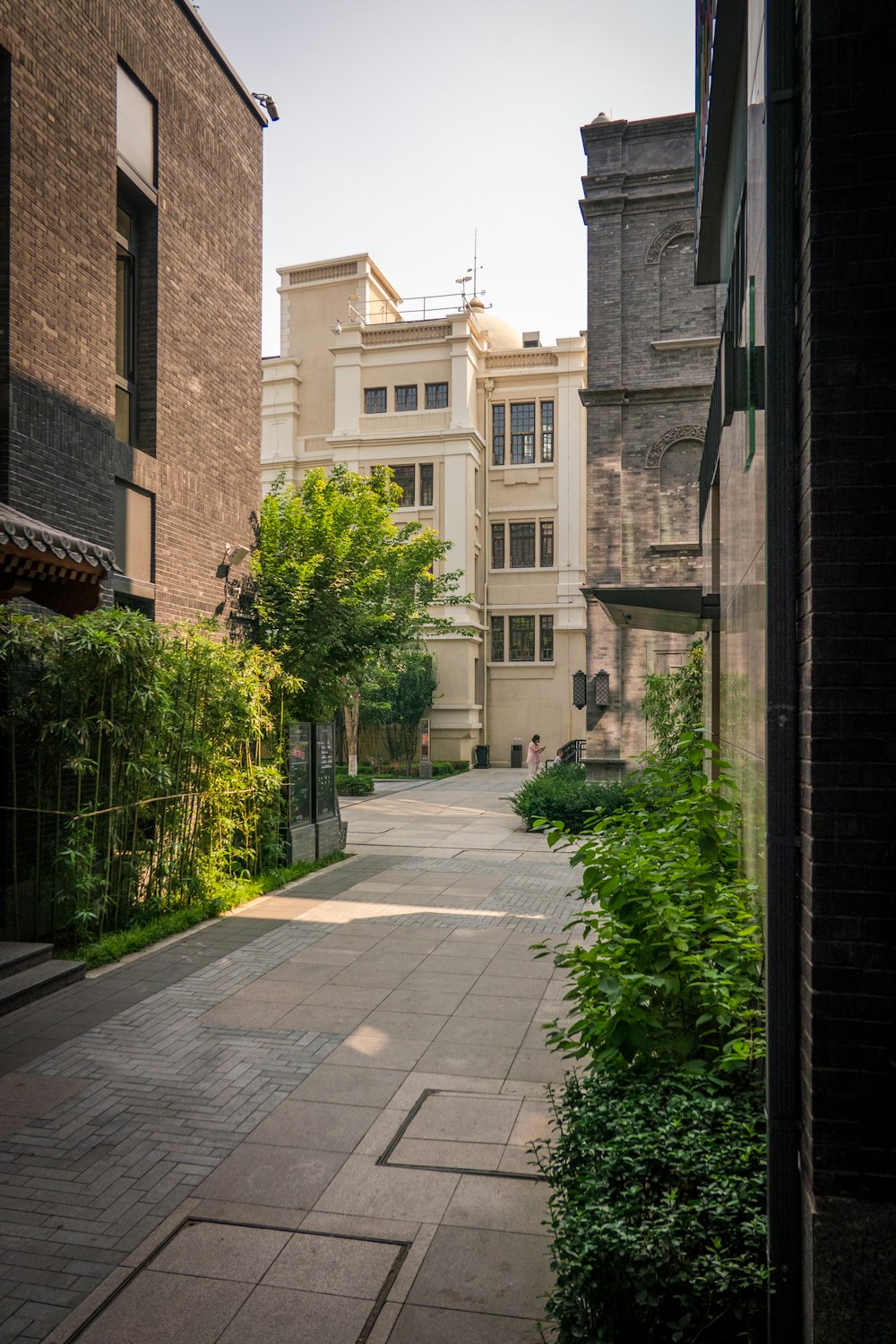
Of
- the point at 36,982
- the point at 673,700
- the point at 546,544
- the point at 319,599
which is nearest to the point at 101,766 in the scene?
the point at 36,982

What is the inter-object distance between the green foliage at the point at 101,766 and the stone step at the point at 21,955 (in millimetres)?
425

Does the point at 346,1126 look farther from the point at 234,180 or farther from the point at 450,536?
the point at 450,536

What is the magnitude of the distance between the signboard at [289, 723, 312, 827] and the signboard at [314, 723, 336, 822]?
225 mm

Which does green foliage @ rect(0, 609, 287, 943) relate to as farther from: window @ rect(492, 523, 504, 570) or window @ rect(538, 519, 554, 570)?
window @ rect(492, 523, 504, 570)

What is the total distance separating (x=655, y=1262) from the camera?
2902 millimetres

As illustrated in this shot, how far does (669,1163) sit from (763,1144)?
1.19ft

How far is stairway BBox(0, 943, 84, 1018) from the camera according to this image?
7.37 metres

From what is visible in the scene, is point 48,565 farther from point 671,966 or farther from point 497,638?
point 497,638

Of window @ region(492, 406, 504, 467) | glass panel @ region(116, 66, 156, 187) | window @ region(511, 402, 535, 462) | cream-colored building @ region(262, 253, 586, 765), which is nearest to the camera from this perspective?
glass panel @ region(116, 66, 156, 187)

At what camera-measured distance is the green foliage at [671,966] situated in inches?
156

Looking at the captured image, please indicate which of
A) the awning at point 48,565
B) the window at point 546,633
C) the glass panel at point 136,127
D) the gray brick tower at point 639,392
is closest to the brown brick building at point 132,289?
the glass panel at point 136,127

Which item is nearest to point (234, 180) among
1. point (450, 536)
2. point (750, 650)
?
point (750, 650)

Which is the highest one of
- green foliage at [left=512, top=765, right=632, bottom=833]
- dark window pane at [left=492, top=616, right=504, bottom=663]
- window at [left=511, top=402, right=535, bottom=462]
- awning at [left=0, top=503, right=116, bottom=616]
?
window at [left=511, top=402, right=535, bottom=462]

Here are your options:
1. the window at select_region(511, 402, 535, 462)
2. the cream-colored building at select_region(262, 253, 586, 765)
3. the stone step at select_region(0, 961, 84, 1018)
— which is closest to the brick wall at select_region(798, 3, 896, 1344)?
the stone step at select_region(0, 961, 84, 1018)
